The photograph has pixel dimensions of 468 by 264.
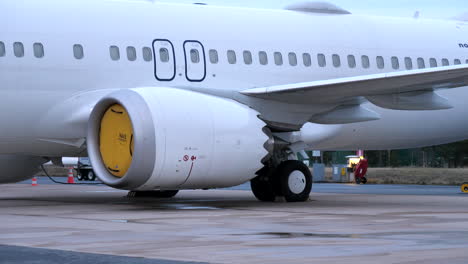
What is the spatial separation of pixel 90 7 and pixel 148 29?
111cm

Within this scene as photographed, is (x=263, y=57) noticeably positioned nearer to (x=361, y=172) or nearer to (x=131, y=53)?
(x=131, y=53)

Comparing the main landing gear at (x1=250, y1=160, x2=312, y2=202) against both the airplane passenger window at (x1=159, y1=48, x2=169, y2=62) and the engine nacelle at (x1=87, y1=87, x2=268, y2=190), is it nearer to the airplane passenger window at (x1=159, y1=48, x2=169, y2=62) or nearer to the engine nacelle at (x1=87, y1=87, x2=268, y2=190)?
the engine nacelle at (x1=87, y1=87, x2=268, y2=190)

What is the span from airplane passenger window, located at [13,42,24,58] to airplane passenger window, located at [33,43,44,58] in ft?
0.72

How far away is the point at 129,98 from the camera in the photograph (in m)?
15.1

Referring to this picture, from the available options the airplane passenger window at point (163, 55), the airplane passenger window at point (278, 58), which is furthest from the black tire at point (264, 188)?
the airplane passenger window at point (163, 55)

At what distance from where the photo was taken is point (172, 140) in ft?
48.6

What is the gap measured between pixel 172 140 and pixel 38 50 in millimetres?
2994

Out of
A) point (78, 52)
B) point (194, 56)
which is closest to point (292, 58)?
point (194, 56)

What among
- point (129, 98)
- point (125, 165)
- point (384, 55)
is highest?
point (384, 55)

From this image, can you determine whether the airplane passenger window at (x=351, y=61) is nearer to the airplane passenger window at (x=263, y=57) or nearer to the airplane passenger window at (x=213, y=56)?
the airplane passenger window at (x=263, y=57)

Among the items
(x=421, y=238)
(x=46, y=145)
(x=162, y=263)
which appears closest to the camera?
(x=162, y=263)

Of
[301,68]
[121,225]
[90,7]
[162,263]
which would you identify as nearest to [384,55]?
[301,68]

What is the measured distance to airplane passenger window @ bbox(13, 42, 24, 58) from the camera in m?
15.7

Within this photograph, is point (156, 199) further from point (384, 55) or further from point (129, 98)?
point (384, 55)
